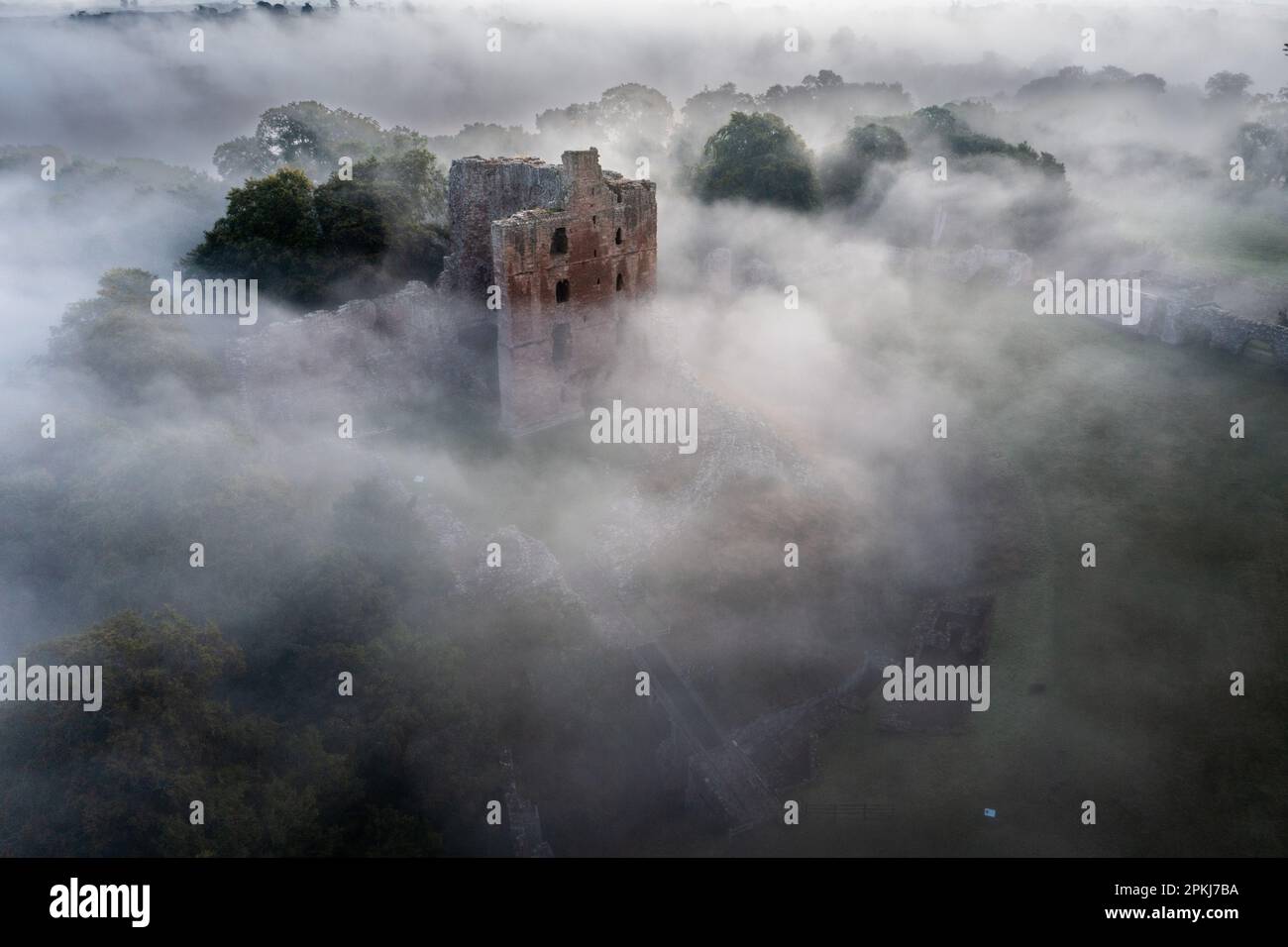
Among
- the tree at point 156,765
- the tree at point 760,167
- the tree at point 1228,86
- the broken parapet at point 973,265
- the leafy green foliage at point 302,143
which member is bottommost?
the tree at point 156,765

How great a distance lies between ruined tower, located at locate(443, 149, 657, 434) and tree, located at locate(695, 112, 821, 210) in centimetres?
1885

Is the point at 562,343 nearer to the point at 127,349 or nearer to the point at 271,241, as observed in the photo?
the point at 271,241

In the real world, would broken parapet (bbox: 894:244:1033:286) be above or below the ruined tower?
above

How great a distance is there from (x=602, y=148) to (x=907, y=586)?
4446 centimetres

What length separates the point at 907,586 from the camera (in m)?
21.2

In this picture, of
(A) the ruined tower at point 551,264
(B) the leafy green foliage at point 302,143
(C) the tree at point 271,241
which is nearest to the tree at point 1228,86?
(B) the leafy green foliage at point 302,143

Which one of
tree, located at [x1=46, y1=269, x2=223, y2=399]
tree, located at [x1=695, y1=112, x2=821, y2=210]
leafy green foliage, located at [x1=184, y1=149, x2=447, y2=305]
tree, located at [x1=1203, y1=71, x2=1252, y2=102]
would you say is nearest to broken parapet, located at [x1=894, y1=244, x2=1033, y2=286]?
tree, located at [x1=695, y1=112, x2=821, y2=210]

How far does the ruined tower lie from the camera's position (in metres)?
22.9

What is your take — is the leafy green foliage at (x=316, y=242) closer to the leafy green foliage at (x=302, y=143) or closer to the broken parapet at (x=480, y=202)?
the broken parapet at (x=480, y=202)

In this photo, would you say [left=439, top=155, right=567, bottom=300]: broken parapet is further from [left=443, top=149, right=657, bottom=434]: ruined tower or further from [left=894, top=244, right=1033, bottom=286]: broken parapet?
[left=894, top=244, right=1033, bottom=286]: broken parapet

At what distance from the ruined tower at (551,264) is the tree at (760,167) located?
61.9 feet

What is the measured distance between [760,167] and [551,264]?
2360 centimetres

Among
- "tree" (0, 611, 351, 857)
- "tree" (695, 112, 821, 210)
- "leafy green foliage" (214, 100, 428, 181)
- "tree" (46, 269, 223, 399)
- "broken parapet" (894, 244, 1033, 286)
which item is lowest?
"tree" (0, 611, 351, 857)

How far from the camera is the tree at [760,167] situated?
4297 cm
